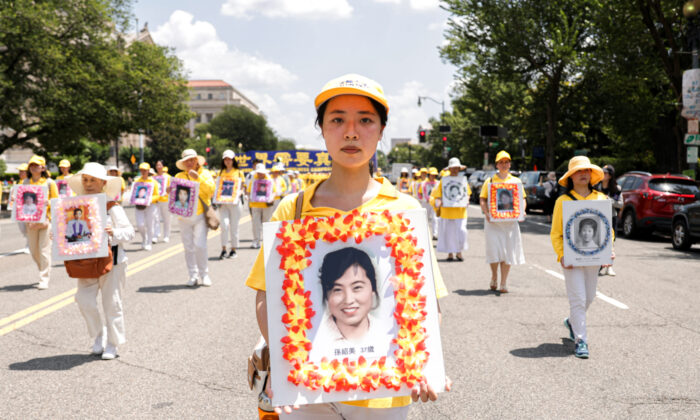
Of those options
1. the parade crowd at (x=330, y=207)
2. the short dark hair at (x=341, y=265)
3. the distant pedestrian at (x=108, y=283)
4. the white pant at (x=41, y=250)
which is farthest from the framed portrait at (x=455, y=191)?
the short dark hair at (x=341, y=265)

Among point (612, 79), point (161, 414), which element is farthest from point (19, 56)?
point (161, 414)

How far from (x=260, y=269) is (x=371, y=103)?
0.74 m

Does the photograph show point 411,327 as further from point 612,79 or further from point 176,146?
point 176,146

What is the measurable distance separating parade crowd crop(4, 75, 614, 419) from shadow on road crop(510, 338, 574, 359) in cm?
16

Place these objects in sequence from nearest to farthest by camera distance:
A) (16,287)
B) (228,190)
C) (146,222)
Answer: (16,287)
(228,190)
(146,222)

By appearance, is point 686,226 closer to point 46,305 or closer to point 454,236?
point 454,236

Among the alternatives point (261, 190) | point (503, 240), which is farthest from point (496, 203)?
point (261, 190)

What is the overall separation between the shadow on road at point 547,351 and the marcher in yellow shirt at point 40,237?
7463 millimetres

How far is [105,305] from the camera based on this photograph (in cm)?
619

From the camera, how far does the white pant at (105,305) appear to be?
239 inches

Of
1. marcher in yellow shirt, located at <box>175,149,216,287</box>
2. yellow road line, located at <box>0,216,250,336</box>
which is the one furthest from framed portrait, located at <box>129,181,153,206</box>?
marcher in yellow shirt, located at <box>175,149,216,287</box>

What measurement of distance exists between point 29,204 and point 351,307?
9677mm

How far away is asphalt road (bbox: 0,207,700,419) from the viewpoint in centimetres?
468

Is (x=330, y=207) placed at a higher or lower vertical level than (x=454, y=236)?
higher
